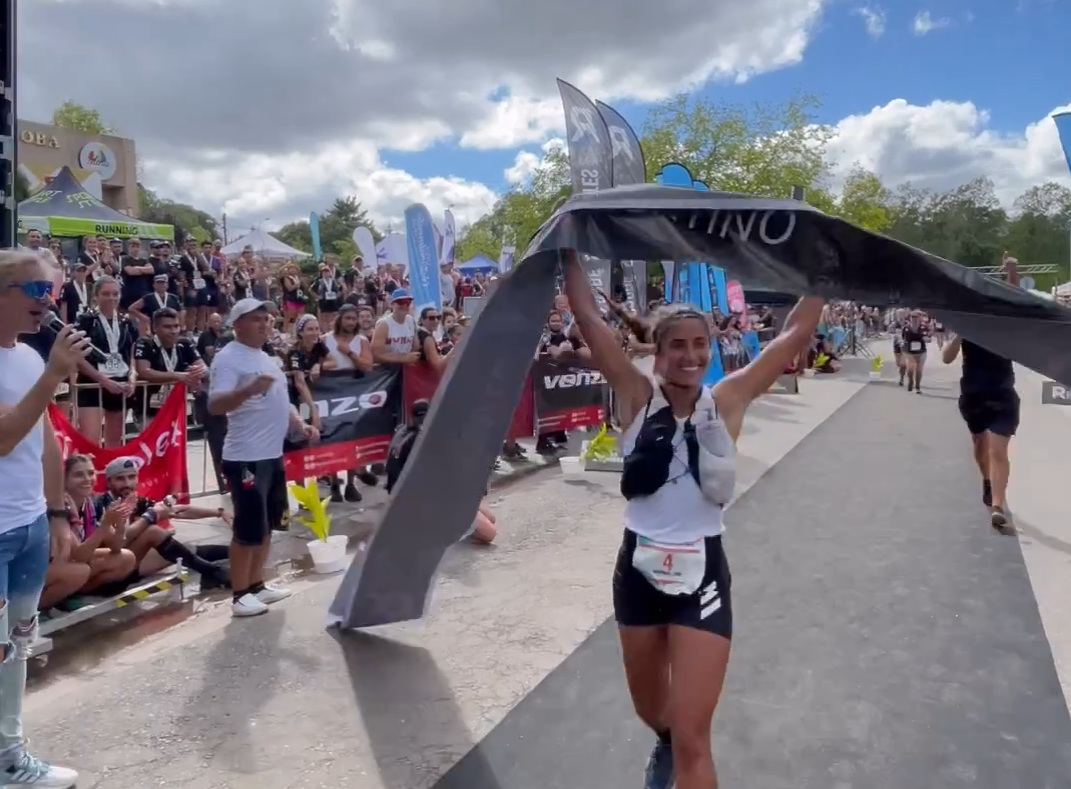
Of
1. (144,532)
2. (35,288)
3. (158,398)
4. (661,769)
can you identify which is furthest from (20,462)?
(158,398)

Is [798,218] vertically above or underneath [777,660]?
above

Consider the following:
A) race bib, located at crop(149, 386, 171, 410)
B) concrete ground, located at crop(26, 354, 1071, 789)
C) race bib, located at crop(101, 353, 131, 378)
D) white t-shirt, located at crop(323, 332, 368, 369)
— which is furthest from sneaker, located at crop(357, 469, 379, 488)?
concrete ground, located at crop(26, 354, 1071, 789)

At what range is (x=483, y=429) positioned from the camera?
3695mm

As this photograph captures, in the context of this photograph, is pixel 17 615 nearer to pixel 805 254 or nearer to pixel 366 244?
pixel 805 254

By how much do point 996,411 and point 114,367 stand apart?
24.2ft

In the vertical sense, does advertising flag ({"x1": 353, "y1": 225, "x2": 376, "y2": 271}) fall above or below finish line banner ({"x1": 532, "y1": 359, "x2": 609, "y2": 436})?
above

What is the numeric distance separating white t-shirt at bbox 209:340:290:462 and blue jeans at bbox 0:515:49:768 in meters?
1.73

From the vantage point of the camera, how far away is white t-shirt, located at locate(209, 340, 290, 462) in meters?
4.74

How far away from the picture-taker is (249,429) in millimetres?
4789

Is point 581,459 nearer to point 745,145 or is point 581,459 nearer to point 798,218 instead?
point 798,218

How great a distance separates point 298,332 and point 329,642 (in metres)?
4.12

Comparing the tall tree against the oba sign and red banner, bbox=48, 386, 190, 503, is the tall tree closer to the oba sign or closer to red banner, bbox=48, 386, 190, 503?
the oba sign

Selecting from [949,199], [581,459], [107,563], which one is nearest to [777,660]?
[107,563]

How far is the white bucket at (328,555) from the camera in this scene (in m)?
5.86
